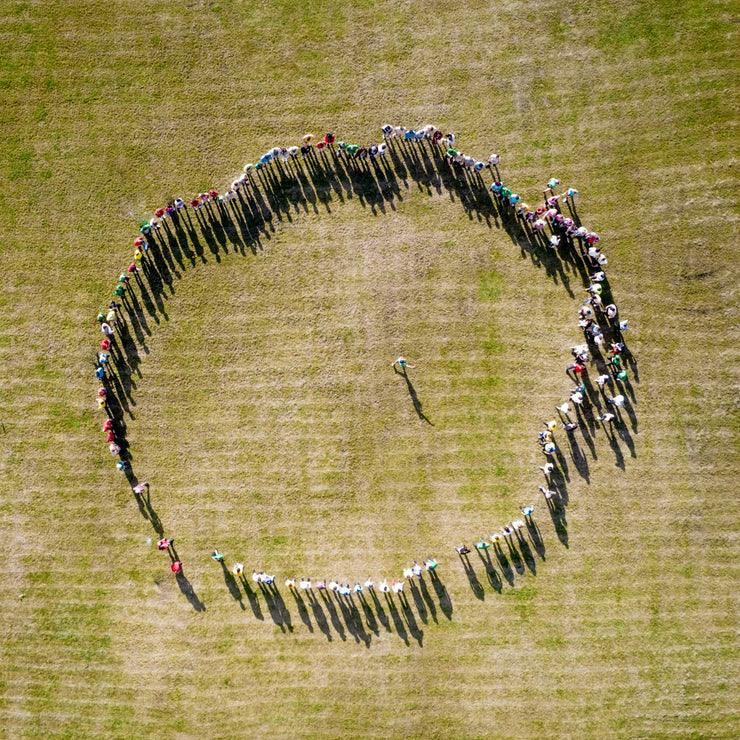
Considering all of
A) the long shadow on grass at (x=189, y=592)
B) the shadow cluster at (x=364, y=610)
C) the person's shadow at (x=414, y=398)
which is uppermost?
the person's shadow at (x=414, y=398)

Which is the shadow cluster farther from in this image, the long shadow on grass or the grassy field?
the long shadow on grass

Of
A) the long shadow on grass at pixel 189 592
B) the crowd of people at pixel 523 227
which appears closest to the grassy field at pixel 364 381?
the long shadow on grass at pixel 189 592

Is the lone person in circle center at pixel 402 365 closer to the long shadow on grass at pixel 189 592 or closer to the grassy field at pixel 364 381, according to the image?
the grassy field at pixel 364 381

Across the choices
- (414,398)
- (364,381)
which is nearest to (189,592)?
(364,381)

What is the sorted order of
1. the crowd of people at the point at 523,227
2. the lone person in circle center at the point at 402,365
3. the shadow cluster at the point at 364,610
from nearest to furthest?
the crowd of people at the point at 523,227, the shadow cluster at the point at 364,610, the lone person in circle center at the point at 402,365

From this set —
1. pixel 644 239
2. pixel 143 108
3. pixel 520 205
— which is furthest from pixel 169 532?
pixel 644 239

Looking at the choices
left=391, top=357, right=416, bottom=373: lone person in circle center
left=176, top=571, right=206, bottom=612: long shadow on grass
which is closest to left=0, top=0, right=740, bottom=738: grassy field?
left=176, top=571, right=206, bottom=612: long shadow on grass

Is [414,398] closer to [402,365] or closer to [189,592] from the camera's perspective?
[402,365]
